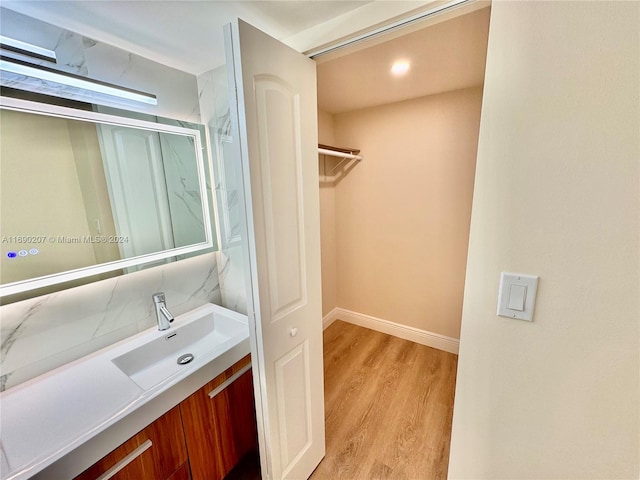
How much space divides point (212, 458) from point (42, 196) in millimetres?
1371

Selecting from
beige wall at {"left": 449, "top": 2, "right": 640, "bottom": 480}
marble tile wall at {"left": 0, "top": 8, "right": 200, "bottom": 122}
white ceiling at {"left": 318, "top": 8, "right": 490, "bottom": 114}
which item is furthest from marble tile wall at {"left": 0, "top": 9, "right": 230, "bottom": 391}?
beige wall at {"left": 449, "top": 2, "right": 640, "bottom": 480}

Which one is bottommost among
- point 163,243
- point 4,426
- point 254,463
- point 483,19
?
point 254,463

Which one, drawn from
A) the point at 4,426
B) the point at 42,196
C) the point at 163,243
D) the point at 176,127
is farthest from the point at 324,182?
the point at 4,426

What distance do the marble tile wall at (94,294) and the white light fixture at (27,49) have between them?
3 cm

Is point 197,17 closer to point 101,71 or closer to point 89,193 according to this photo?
point 101,71

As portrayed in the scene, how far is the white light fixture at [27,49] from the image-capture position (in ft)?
3.14

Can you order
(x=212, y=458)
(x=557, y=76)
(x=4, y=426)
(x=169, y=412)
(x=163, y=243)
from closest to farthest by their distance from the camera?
1. (x=557, y=76)
2. (x=4, y=426)
3. (x=169, y=412)
4. (x=212, y=458)
5. (x=163, y=243)

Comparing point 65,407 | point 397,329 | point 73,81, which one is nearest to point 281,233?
point 65,407

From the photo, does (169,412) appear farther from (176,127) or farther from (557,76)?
(557,76)

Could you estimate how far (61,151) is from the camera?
3.59ft

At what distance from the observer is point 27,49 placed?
101 centimetres

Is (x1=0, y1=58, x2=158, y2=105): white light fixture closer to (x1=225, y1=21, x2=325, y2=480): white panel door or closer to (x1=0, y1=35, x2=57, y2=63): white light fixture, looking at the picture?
(x1=0, y1=35, x2=57, y2=63): white light fixture

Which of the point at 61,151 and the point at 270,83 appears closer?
the point at 270,83

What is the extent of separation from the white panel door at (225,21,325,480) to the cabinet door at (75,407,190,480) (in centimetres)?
34
